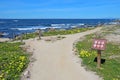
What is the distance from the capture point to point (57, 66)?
21.9m

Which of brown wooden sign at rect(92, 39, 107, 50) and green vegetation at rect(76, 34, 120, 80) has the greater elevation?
brown wooden sign at rect(92, 39, 107, 50)

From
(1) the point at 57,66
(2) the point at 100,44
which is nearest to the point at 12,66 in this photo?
(1) the point at 57,66

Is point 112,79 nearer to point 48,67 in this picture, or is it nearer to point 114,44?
point 48,67

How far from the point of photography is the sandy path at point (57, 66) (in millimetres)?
18875

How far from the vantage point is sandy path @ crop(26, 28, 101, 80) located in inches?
743

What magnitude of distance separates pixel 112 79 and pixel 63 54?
30.7ft

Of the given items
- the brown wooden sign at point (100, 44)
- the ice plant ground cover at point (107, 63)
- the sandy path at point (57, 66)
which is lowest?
the sandy path at point (57, 66)

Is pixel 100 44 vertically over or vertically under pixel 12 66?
over

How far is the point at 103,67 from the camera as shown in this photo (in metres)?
21.2

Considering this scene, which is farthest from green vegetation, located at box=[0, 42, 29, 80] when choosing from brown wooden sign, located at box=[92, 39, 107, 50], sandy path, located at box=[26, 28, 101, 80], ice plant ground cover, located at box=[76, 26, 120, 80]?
brown wooden sign, located at box=[92, 39, 107, 50]

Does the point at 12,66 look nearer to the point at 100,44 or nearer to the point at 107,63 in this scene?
the point at 100,44

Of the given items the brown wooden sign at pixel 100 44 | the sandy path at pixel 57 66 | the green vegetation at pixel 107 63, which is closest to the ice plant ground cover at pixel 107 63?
the green vegetation at pixel 107 63

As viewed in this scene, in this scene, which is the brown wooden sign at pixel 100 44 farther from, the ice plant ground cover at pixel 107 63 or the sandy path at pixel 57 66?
the sandy path at pixel 57 66

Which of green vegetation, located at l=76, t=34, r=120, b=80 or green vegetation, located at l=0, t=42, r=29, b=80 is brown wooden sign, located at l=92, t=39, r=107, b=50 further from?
green vegetation, located at l=0, t=42, r=29, b=80
